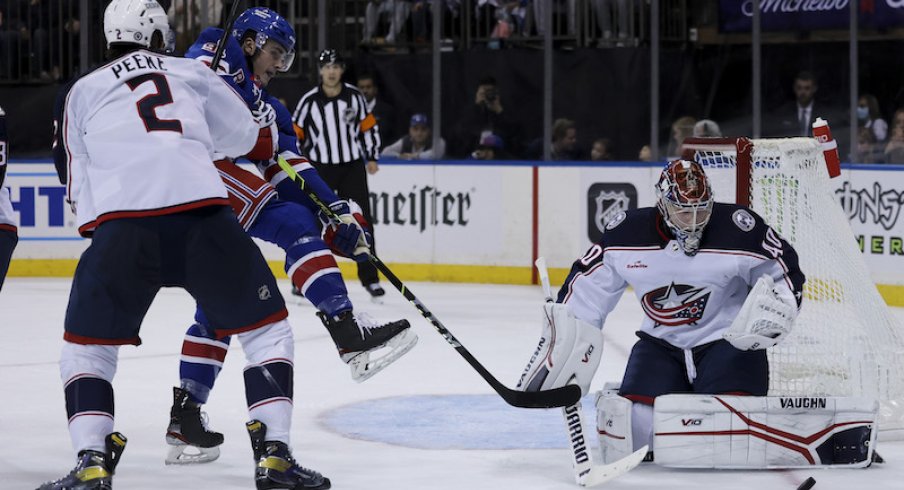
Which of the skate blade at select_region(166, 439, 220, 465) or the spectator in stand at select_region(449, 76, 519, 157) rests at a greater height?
the spectator in stand at select_region(449, 76, 519, 157)

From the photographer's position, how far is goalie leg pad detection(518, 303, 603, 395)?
346 cm

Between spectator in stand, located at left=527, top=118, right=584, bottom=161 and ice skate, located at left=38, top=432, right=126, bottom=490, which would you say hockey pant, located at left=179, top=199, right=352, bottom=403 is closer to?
ice skate, located at left=38, top=432, right=126, bottom=490

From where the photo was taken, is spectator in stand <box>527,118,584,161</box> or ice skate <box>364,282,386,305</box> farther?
spectator in stand <box>527,118,584,161</box>

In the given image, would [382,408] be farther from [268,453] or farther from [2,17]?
[2,17]

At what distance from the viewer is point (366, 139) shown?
751 centimetres

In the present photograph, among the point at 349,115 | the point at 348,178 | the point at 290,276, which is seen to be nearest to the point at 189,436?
the point at 290,276

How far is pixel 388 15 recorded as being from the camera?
359 inches

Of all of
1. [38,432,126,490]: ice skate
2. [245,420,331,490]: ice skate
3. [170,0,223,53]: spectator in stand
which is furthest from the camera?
[170,0,223,53]: spectator in stand

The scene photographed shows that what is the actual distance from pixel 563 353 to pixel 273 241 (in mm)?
746

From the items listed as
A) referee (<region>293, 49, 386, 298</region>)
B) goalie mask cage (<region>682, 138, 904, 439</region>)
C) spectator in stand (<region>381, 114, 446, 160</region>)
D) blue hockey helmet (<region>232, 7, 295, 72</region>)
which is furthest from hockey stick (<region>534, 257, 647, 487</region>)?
spectator in stand (<region>381, 114, 446, 160</region>)

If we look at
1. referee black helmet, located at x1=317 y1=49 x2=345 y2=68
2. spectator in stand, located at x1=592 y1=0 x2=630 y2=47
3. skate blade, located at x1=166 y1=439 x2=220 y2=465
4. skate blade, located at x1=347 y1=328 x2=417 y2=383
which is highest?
spectator in stand, located at x1=592 y1=0 x2=630 y2=47

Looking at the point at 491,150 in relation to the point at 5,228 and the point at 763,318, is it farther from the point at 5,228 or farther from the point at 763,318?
the point at 763,318

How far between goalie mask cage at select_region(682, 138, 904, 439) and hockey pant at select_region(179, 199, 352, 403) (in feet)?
3.83

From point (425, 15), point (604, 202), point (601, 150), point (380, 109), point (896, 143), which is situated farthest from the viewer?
point (380, 109)
